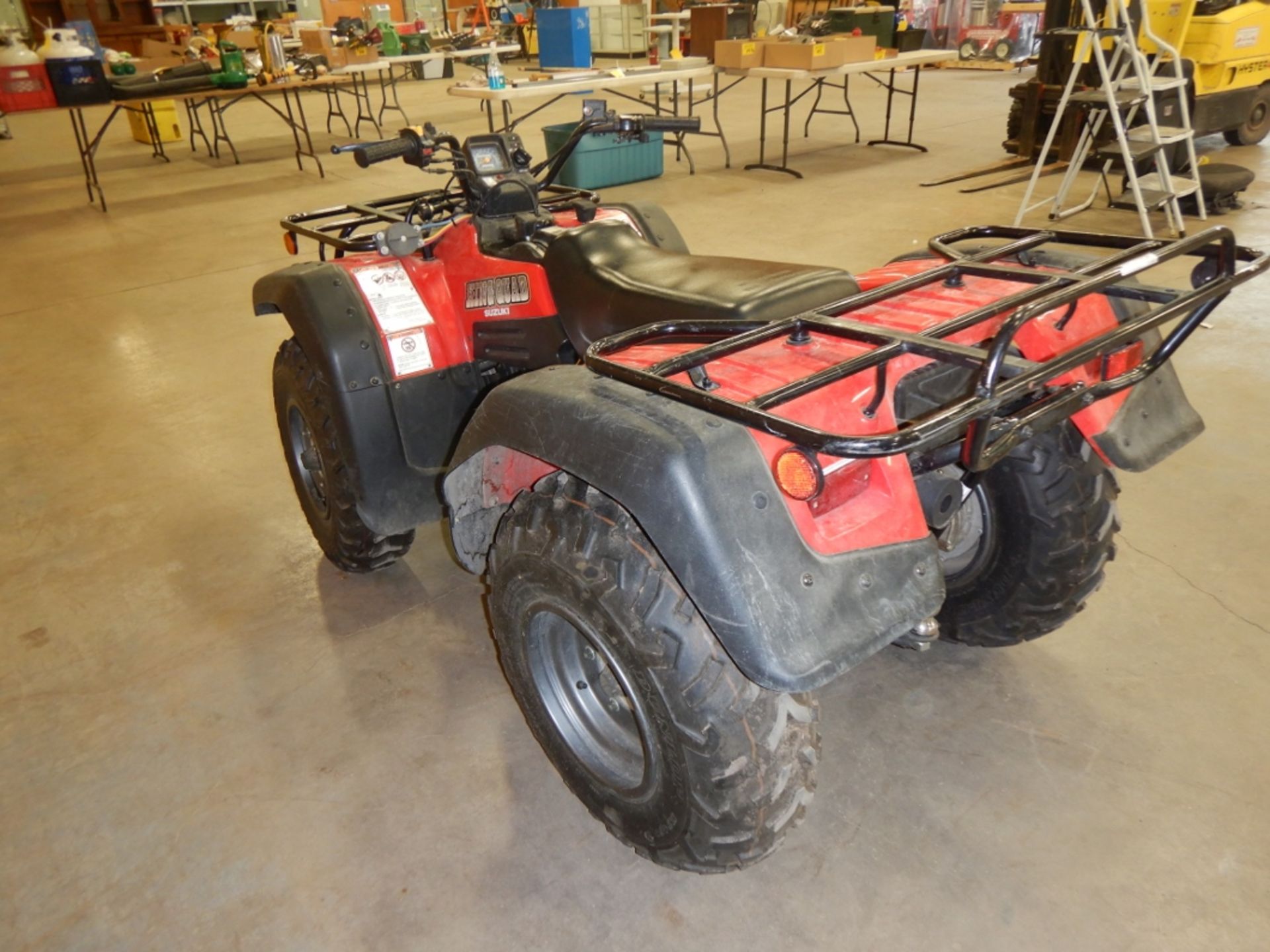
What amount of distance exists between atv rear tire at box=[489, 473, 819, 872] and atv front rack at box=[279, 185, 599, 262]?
1128 mm

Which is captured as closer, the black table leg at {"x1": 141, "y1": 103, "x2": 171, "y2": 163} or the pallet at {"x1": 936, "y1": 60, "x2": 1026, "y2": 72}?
the black table leg at {"x1": 141, "y1": 103, "x2": 171, "y2": 163}

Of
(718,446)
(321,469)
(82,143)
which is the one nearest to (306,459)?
(321,469)

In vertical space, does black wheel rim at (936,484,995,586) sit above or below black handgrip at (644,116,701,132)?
below

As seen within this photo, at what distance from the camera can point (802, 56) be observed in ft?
22.8

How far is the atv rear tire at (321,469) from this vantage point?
233 centimetres

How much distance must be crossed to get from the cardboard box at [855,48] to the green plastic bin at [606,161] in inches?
63.5

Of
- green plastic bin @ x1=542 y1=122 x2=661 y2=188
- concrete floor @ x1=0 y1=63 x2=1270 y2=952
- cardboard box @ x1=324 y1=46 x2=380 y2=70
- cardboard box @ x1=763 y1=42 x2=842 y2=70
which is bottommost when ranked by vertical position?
concrete floor @ x1=0 y1=63 x2=1270 y2=952

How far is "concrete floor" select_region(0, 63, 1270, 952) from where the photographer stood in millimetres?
1647

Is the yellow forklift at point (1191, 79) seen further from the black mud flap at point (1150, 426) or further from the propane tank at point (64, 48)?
the propane tank at point (64, 48)

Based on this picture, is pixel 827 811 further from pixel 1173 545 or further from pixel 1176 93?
pixel 1176 93

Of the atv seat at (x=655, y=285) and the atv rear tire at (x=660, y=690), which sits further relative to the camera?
the atv seat at (x=655, y=285)

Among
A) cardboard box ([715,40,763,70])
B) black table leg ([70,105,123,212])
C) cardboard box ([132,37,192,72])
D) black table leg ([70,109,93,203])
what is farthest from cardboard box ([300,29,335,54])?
cardboard box ([715,40,763,70])

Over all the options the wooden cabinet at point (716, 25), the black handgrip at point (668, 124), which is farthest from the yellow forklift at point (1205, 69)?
the black handgrip at point (668, 124)

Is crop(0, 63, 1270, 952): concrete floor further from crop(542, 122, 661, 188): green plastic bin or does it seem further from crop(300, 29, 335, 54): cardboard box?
crop(300, 29, 335, 54): cardboard box
